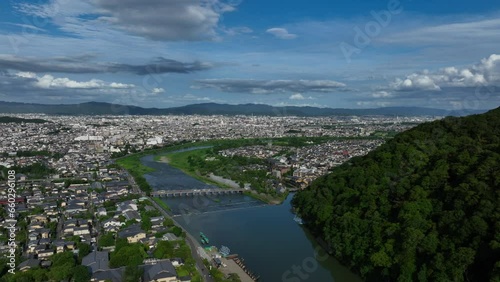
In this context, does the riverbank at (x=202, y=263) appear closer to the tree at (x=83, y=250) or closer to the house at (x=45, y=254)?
the tree at (x=83, y=250)

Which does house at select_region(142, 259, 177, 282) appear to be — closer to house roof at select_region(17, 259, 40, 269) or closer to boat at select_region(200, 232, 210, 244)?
house roof at select_region(17, 259, 40, 269)

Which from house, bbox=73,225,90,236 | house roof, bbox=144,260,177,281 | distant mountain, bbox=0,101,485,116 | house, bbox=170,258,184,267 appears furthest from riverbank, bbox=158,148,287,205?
distant mountain, bbox=0,101,485,116

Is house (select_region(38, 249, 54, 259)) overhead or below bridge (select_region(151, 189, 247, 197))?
overhead

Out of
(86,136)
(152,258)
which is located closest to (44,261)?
(152,258)

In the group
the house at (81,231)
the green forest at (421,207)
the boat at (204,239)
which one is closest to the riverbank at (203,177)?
the green forest at (421,207)

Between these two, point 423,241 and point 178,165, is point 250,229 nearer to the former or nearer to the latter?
point 423,241

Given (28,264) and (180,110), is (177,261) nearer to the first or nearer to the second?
(28,264)
